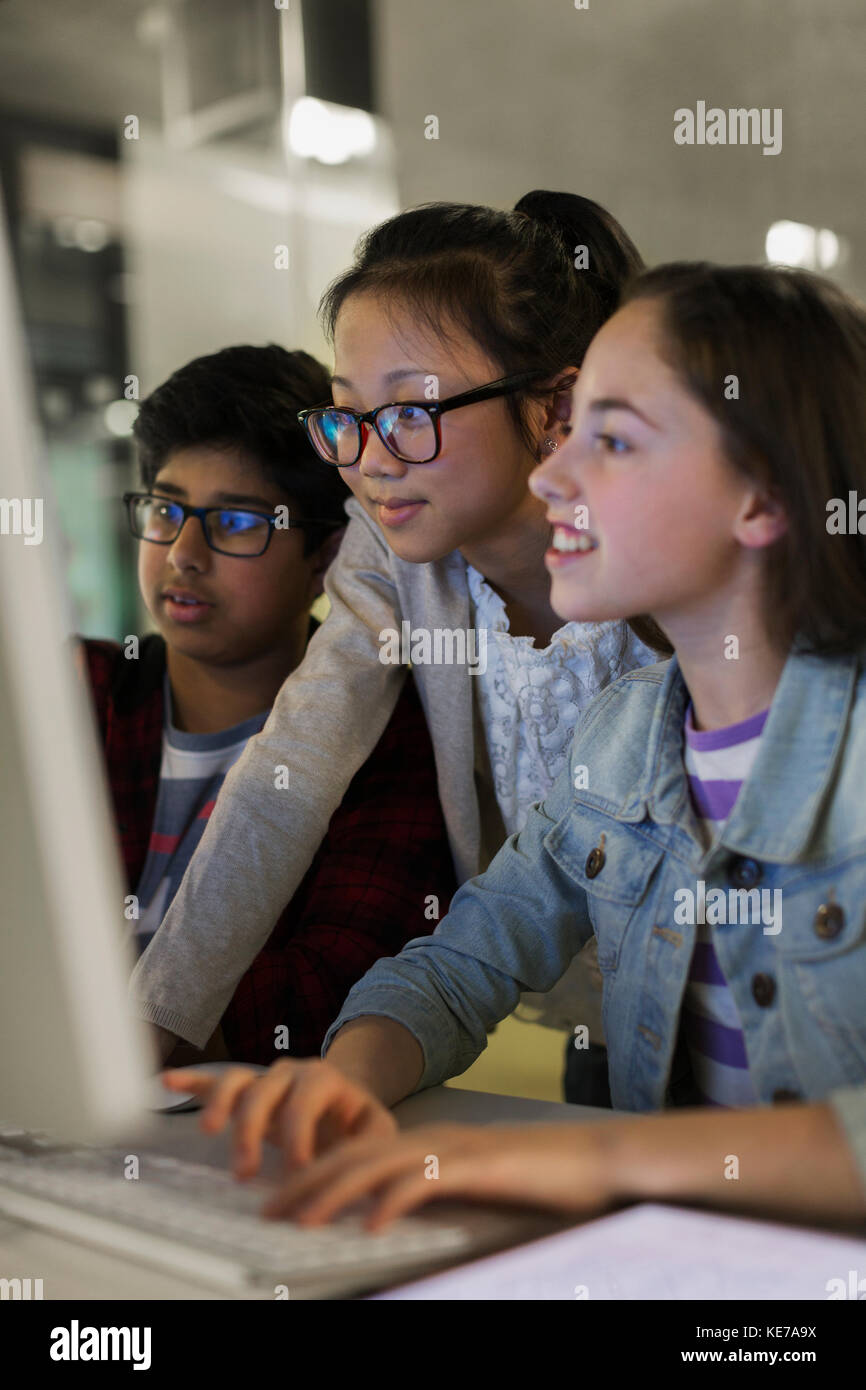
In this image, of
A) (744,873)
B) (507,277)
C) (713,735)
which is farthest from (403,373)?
(744,873)

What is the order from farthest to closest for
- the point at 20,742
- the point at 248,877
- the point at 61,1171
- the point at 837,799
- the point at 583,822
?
the point at 248,877
the point at 583,822
the point at 837,799
the point at 61,1171
the point at 20,742

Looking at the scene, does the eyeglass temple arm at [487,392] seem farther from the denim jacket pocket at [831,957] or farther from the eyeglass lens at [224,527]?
the denim jacket pocket at [831,957]

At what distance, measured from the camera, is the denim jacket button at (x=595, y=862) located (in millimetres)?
1025

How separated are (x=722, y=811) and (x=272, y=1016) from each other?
0.57m

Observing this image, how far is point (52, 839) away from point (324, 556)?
1194 mm

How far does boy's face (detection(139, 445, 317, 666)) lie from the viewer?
159cm

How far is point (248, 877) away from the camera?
1271 mm

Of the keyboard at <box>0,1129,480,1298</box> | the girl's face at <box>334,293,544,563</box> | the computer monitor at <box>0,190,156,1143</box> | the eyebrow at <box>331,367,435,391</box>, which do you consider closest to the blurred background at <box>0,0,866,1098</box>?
the girl's face at <box>334,293,544,563</box>

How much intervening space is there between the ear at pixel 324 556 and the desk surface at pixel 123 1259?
928 mm

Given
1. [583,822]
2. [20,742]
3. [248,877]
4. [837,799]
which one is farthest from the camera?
[248,877]

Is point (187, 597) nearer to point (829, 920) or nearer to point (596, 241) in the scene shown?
point (596, 241)
